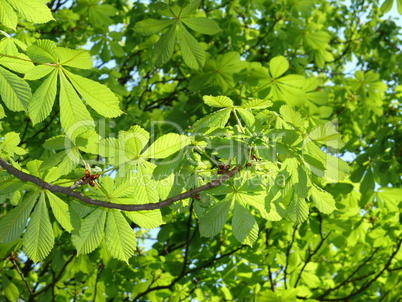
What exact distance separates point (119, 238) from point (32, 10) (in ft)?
2.61

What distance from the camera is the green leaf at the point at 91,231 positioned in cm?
147

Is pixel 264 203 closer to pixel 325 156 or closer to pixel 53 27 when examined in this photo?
pixel 325 156

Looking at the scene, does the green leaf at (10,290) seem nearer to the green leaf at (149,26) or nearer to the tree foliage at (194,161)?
the tree foliage at (194,161)

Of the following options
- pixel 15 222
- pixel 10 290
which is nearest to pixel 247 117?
pixel 15 222

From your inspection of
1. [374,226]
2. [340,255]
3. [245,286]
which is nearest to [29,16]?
[245,286]

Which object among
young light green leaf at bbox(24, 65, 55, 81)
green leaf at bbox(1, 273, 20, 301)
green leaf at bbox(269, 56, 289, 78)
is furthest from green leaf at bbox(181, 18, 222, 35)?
green leaf at bbox(1, 273, 20, 301)

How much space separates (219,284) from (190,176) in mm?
2237

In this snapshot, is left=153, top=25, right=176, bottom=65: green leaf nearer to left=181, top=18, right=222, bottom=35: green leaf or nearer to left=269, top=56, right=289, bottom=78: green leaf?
left=181, top=18, right=222, bottom=35: green leaf

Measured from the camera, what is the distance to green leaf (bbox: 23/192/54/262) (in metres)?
1.37

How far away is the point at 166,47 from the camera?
201 cm

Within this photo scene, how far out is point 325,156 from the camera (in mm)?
1394

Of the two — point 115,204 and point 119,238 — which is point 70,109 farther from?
point 119,238

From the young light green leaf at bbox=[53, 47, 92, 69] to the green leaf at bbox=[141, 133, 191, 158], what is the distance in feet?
1.02

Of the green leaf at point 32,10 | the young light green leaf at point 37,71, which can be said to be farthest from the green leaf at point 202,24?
the young light green leaf at point 37,71
